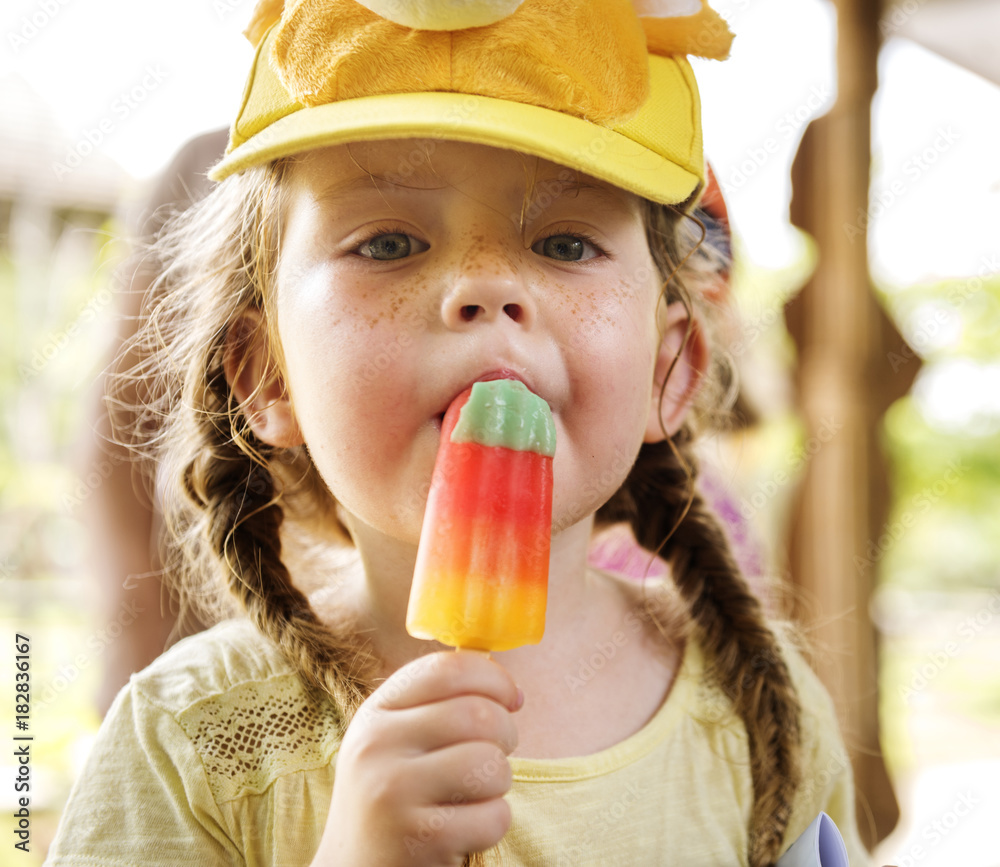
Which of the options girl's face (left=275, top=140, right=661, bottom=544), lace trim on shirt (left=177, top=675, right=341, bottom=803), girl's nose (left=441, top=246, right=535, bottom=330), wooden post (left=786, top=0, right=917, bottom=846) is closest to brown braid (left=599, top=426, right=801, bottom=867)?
girl's face (left=275, top=140, right=661, bottom=544)

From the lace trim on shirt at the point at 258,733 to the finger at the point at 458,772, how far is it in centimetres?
36

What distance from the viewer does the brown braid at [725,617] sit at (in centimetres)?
131

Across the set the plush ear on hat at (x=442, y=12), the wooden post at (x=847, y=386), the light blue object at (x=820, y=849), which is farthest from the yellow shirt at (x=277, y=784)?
the wooden post at (x=847, y=386)

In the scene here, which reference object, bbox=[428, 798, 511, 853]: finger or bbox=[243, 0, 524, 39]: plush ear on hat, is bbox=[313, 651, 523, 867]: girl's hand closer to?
bbox=[428, 798, 511, 853]: finger

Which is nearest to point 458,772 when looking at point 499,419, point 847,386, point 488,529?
point 488,529

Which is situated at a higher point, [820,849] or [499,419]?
[499,419]

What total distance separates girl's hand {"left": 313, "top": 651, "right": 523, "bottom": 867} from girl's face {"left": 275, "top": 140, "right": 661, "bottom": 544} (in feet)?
0.75

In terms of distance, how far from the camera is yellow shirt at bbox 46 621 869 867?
1.08 m

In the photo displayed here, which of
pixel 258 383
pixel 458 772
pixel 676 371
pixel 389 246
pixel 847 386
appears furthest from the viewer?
pixel 847 386

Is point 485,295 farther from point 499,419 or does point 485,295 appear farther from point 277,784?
point 277,784

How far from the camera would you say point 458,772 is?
81 centimetres

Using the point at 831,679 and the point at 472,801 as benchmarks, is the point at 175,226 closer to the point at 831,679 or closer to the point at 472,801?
the point at 472,801

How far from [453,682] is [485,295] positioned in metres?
0.43

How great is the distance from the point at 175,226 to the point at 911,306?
3.55 metres
